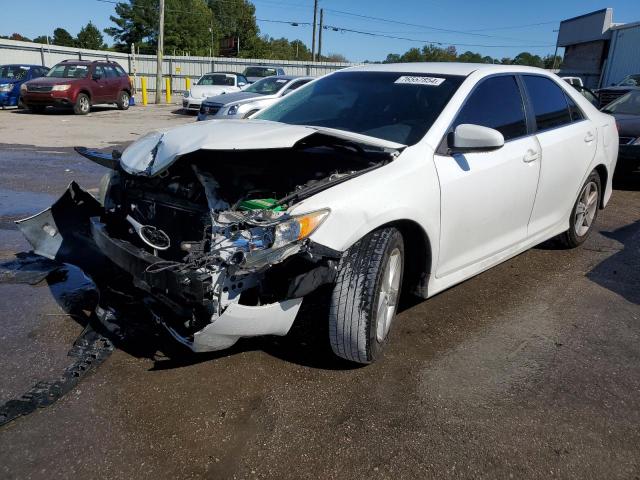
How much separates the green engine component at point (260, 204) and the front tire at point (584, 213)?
3.20 m

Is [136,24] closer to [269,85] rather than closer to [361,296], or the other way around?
[269,85]

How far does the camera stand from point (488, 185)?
11.3 feet

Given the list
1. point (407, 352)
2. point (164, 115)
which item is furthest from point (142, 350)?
point (164, 115)

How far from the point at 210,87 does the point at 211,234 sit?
63.7 feet

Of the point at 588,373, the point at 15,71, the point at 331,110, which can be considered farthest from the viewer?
the point at 15,71

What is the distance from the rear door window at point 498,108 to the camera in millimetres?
3543

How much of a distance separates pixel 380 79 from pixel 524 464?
9.05ft

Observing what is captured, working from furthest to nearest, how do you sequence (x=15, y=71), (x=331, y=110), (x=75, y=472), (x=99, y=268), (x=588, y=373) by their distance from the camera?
(x=15, y=71) < (x=331, y=110) < (x=99, y=268) < (x=588, y=373) < (x=75, y=472)

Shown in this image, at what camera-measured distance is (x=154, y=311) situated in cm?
278

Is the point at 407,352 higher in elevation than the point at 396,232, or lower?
lower

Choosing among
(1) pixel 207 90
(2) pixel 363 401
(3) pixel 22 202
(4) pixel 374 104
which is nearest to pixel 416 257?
(2) pixel 363 401

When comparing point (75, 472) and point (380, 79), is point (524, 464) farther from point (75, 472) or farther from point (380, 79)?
point (380, 79)

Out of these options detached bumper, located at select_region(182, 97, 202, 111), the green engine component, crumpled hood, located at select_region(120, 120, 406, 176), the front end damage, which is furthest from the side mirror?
detached bumper, located at select_region(182, 97, 202, 111)

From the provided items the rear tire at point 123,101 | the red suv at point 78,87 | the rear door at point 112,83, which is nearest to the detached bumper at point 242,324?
the red suv at point 78,87
